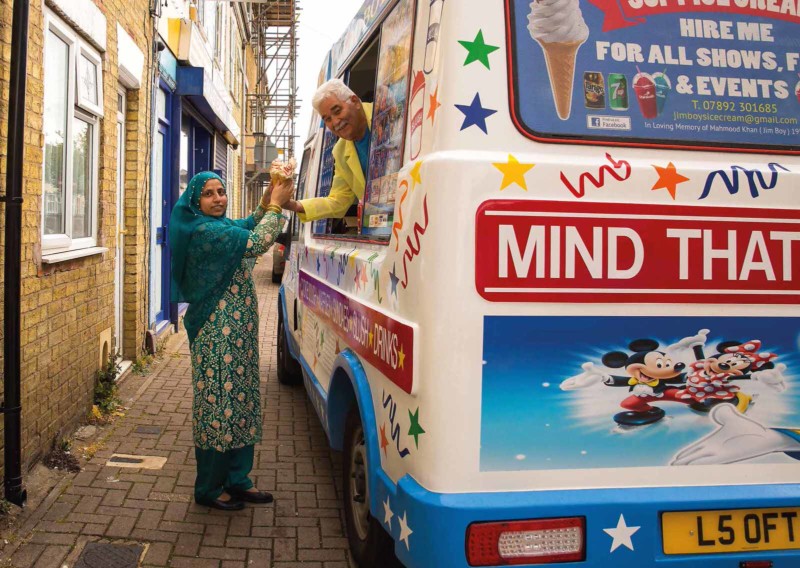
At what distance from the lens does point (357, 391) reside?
9.59 ft

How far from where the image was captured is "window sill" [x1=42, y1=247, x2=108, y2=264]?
433 cm

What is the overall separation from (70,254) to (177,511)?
6.01 ft

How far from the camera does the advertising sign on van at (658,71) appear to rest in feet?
7.49

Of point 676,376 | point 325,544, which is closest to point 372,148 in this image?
point 676,376

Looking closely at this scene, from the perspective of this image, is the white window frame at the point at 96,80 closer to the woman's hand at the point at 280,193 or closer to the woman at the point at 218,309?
the woman at the point at 218,309

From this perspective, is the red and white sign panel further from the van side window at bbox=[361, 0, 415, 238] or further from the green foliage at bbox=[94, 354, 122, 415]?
the green foliage at bbox=[94, 354, 122, 415]

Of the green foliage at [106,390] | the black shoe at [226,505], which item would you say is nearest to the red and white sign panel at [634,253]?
the black shoe at [226,505]

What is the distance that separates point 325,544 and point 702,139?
8.26 ft

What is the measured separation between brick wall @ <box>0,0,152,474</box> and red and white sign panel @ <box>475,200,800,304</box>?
106 inches

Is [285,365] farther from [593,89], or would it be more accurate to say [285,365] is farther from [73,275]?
[593,89]

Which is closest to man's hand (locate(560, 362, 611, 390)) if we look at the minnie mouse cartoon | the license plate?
the minnie mouse cartoon

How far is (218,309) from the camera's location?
380 centimetres

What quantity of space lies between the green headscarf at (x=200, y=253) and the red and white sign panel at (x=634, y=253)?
184cm

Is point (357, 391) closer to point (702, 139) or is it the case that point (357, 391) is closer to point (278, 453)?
point (702, 139)
